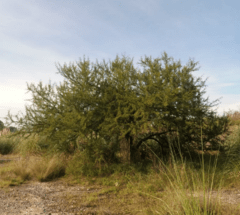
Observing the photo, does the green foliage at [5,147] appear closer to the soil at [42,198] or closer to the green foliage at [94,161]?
the green foliage at [94,161]

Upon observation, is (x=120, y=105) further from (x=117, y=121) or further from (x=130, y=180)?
(x=130, y=180)

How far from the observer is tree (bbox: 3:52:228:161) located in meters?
9.39

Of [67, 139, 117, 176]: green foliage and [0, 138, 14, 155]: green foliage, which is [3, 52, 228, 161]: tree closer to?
[67, 139, 117, 176]: green foliage

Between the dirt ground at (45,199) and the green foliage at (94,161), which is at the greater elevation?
the green foliage at (94,161)

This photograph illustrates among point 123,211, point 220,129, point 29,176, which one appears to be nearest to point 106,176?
point 29,176

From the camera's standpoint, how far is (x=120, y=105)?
1002 cm

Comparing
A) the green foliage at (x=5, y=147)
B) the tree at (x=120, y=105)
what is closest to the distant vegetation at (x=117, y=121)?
the tree at (x=120, y=105)

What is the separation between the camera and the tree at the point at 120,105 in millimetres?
9391

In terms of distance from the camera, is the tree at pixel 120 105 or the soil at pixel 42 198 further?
the tree at pixel 120 105

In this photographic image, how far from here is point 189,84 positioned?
1073 cm

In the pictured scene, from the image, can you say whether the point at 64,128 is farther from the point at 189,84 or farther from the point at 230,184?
the point at 230,184

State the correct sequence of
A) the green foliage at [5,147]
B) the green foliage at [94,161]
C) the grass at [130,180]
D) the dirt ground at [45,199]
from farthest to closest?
the green foliage at [5,147], the green foliage at [94,161], the grass at [130,180], the dirt ground at [45,199]

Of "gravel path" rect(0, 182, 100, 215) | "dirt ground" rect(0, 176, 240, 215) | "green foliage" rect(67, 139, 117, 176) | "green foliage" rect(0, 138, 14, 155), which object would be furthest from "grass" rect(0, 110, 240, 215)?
"green foliage" rect(0, 138, 14, 155)

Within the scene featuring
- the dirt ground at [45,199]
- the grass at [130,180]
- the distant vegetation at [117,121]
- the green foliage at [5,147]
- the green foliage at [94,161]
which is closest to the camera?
the dirt ground at [45,199]
